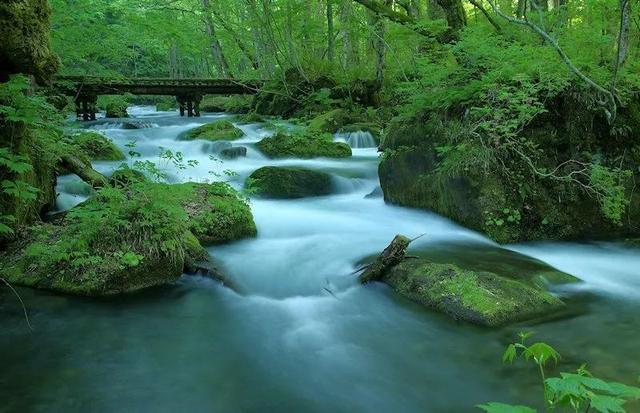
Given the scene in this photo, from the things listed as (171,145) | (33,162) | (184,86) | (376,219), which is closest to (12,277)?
(33,162)

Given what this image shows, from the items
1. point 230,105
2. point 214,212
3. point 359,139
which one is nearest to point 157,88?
point 230,105

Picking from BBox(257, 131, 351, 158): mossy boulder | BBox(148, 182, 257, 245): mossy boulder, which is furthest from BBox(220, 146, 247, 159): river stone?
BBox(148, 182, 257, 245): mossy boulder

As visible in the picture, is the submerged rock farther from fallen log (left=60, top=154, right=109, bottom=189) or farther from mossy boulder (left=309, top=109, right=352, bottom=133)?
mossy boulder (left=309, top=109, right=352, bottom=133)

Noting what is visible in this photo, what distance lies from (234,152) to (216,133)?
8.78ft

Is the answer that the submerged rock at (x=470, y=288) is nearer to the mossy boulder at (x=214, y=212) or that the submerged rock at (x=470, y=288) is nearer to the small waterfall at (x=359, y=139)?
the mossy boulder at (x=214, y=212)

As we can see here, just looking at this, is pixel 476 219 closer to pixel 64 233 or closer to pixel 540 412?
pixel 540 412

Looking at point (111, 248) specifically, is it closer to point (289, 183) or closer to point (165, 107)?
point (289, 183)

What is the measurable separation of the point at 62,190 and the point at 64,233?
10.1 ft

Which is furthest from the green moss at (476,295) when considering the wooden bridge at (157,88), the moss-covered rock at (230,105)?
the moss-covered rock at (230,105)

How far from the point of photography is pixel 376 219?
818cm

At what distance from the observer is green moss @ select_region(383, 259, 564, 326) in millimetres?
4572

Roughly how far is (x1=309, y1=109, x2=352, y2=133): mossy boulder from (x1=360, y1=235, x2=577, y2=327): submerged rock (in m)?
8.91

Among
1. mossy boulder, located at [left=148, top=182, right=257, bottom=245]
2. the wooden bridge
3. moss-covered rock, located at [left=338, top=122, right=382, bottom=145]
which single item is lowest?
mossy boulder, located at [left=148, top=182, right=257, bottom=245]

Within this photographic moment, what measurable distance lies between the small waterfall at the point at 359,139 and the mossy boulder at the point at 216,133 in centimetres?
307
